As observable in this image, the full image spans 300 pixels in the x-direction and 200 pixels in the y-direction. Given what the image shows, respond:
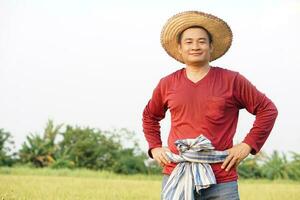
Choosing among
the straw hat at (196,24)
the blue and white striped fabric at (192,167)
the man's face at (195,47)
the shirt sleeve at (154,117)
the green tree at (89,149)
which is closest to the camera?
the blue and white striped fabric at (192,167)

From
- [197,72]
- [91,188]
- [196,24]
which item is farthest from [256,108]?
[91,188]

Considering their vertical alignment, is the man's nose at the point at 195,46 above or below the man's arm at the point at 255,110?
above

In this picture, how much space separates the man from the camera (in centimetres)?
339

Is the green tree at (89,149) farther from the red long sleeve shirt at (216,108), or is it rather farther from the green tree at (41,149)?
the red long sleeve shirt at (216,108)

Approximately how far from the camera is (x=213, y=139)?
3.39 metres

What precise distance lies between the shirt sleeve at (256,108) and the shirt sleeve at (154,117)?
479 millimetres

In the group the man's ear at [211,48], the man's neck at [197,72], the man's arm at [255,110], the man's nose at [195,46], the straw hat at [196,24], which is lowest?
the man's arm at [255,110]

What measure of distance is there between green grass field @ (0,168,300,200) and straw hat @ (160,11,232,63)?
10.2 feet

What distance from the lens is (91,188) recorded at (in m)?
7.46

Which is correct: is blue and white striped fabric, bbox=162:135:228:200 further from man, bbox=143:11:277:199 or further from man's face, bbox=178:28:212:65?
man's face, bbox=178:28:212:65

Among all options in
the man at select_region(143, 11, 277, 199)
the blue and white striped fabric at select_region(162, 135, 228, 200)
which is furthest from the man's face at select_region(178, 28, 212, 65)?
the blue and white striped fabric at select_region(162, 135, 228, 200)

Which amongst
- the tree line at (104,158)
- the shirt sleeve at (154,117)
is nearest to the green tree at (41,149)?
the tree line at (104,158)

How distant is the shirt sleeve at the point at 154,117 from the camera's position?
371cm

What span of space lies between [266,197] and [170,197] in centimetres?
411
